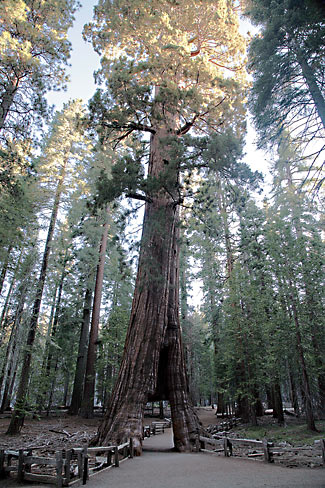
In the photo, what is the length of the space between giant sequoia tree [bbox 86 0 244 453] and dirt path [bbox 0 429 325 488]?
1.10 meters

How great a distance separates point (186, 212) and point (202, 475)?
9.12 meters

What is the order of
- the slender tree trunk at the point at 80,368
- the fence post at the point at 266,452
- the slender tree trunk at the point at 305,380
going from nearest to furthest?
1. the fence post at the point at 266,452
2. the slender tree trunk at the point at 305,380
3. the slender tree trunk at the point at 80,368

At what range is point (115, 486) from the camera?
411cm

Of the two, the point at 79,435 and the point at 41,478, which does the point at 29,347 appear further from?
the point at 41,478

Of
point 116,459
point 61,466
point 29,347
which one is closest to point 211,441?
point 116,459

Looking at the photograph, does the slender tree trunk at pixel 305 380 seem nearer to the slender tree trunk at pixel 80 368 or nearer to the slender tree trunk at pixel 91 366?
the slender tree trunk at pixel 91 366

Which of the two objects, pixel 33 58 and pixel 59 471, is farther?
pixel 33 58

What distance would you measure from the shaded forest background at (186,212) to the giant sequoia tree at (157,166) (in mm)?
205

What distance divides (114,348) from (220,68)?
13.2 meters

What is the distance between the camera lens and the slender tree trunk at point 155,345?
6.59 m

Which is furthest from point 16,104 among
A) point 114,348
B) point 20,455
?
point 114,348

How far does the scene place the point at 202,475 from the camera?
461 centimetres

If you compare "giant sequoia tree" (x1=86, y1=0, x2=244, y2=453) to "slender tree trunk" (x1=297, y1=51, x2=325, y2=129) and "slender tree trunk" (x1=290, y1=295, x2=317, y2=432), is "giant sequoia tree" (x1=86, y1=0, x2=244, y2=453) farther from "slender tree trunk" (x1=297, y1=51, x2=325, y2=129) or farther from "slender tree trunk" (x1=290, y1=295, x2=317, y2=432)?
"slender tree trunk" (x1=290, y1=295, x2=317, y2=432)

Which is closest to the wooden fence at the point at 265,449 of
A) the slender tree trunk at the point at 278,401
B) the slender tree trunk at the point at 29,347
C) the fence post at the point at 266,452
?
the fence post at the point at 266,452
